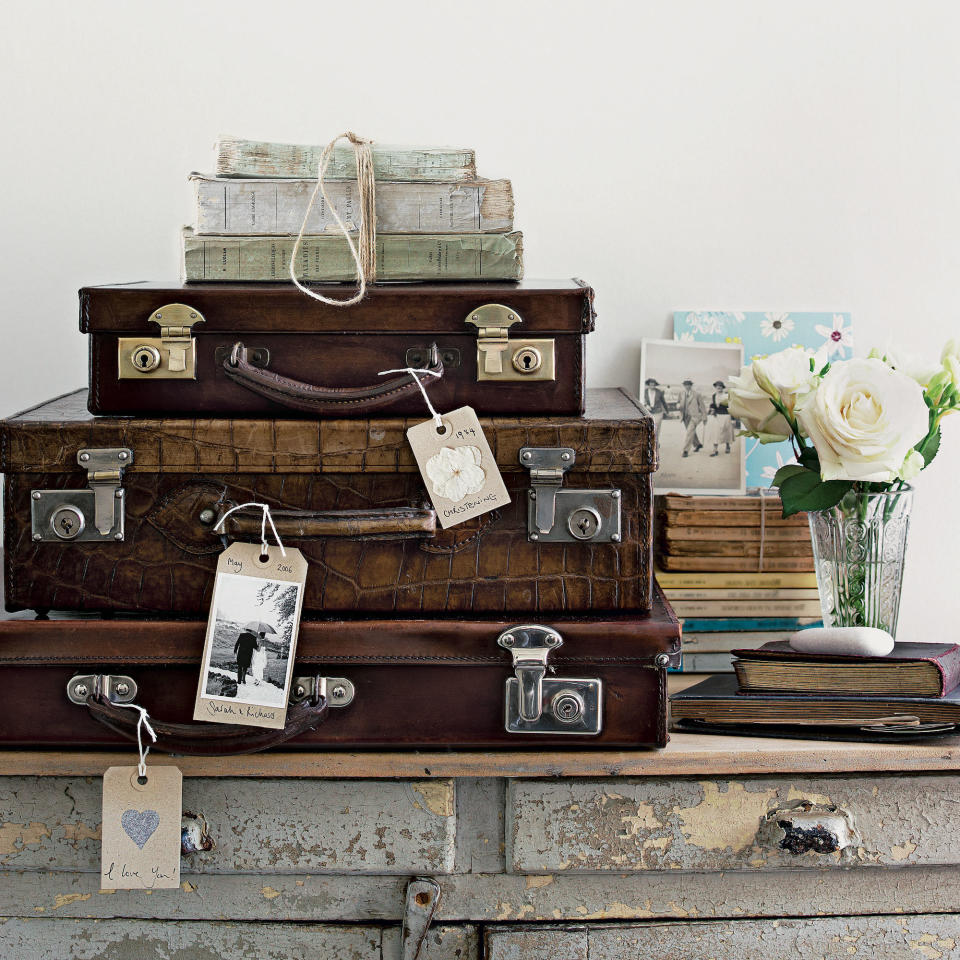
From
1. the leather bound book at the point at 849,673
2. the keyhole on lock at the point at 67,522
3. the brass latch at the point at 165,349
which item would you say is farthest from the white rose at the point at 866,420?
the keyhole on lock at the point at 67,522

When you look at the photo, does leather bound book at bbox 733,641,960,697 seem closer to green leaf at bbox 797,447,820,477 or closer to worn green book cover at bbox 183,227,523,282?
green leaf at bbox 797,447,820,477

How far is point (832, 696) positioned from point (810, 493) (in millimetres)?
223

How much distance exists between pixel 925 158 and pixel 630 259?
1.43 ft

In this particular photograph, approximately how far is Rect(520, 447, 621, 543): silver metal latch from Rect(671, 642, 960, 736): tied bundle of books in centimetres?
22

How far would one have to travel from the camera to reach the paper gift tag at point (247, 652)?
0.85 m

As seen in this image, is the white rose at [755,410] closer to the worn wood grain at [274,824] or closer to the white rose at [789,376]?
the white rose at [789,376]

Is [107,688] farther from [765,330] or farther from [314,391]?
[765,330]

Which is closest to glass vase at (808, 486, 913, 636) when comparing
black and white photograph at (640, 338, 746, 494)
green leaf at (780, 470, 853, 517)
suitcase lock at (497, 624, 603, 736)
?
green leaf at (780, 470, 853, 517)

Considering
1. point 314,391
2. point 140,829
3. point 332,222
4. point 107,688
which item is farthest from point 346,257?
point 140,829

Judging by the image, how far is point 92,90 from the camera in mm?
1272

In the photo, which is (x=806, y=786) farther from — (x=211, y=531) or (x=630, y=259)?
(x=630, y=259)

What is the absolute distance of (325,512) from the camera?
2.87 ft

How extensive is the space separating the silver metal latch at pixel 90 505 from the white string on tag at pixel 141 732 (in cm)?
15

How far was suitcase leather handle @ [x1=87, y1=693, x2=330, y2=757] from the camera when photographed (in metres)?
0.85
